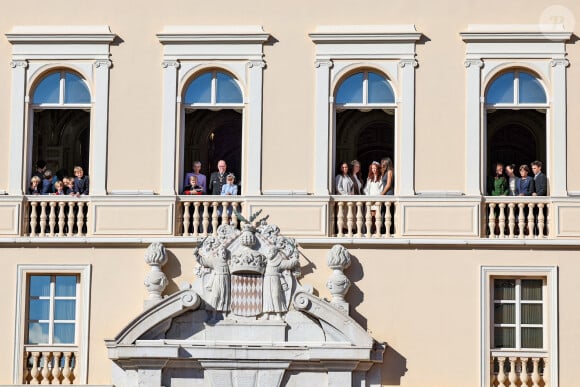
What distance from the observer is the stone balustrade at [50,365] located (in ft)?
116

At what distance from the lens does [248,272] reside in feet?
114

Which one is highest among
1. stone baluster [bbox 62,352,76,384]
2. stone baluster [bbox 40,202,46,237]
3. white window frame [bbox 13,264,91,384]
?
stone baluster [bbox 40,202,46,237]

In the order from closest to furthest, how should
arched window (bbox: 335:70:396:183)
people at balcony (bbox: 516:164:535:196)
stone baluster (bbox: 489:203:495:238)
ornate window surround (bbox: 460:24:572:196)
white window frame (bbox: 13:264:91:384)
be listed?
stone baluster (bbox: 489:203:495:238) < white window frame (bbox: 13:264:91:384) < ornate window surround (bbox: 460:24:572:196) < people at balcony (bbox: 516:164:535:196) < arched window (bbox: 335:70:396:183)

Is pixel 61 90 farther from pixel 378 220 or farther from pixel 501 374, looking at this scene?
pixel 501 374

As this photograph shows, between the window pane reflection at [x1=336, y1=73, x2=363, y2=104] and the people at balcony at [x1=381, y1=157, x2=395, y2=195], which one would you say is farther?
the window pane reflection at [x1=336, y1=73, x2=363, y2=104]

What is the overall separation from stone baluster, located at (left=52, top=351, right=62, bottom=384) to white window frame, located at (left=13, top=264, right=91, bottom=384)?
19cm

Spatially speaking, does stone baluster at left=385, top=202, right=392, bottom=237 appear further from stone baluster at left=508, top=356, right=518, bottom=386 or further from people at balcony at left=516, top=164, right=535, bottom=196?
stone baluster at left=508, top=356, right=518, bottom=386

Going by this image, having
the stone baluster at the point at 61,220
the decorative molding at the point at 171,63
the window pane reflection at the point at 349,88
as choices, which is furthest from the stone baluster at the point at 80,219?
the window pane reflection at the point at 349,88

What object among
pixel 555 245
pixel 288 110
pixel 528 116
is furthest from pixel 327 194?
pixel 528 116

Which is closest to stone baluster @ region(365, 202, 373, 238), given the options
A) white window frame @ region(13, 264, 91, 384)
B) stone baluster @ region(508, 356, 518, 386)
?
stone baluster @ region(508, 356, 518, 386)

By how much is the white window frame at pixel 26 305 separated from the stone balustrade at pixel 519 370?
7.11m

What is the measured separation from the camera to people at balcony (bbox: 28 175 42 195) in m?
36.0

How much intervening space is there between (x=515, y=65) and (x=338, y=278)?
4.93m

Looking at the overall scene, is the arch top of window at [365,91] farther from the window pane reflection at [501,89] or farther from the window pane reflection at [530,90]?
the window pane reflection at [530,90]
